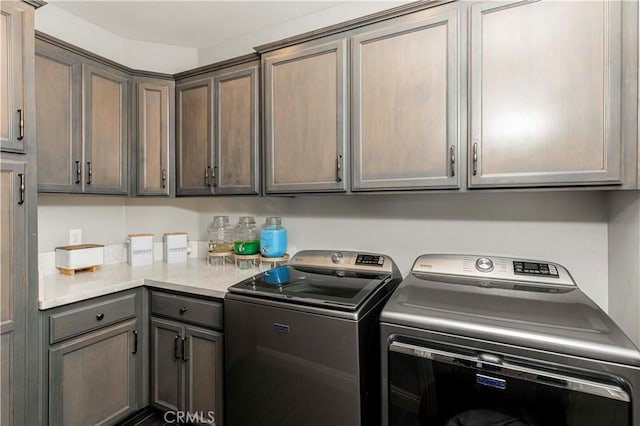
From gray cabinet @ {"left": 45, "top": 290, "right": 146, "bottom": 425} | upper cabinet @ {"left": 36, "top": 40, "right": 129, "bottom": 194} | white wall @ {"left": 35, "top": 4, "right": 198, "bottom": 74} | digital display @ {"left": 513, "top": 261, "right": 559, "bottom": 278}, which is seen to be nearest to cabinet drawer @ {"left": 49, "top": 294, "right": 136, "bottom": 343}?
gray cabinet @ {"left": 45, "top": 290, "right": 146, "bottom": 425}

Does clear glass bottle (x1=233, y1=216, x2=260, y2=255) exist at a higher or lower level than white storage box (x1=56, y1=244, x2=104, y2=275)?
higher

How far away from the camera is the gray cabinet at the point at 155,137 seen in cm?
219

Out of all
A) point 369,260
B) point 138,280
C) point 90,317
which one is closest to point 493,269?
point 369,260

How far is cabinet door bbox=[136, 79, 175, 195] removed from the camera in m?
2.19

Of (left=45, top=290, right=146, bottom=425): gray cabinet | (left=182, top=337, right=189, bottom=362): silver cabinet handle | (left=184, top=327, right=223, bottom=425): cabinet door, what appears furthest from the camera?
(left=182, top=337, right=189, bottom=362): silver cabinet handle

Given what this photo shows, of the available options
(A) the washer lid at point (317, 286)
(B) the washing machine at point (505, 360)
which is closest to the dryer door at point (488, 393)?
(B) the washing machine at point (505, 360)

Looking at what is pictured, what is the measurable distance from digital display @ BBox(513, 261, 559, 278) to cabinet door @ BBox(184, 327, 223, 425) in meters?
1.52

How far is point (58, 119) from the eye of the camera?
70.2 inches

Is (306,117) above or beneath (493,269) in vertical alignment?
above

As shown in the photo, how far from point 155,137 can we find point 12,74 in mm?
906

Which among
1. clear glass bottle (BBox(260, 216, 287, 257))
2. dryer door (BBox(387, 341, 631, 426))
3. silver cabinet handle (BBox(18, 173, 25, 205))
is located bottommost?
dryer door (BBox(387, 341, 631, 426))

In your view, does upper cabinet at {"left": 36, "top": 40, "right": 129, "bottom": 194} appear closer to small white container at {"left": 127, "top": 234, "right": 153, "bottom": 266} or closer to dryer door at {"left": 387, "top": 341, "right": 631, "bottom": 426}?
small white container at {"left": 127, "top": 234, "right": 153, "bottom": 266}

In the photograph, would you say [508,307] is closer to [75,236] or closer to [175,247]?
[175,247]

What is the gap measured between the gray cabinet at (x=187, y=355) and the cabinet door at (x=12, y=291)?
60 centimetres
